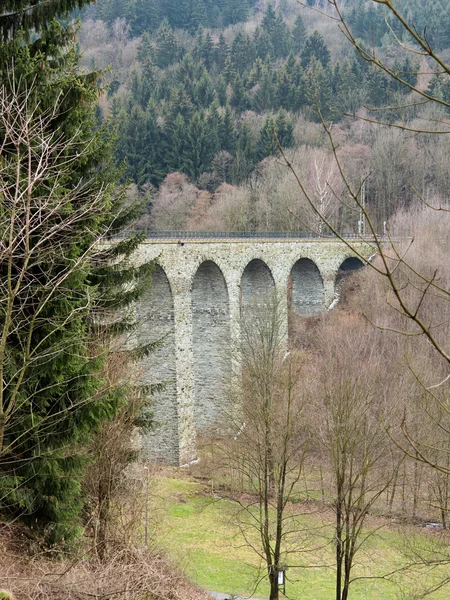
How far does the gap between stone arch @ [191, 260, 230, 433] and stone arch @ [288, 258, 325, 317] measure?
10370 millimetres

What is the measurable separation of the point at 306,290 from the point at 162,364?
15590 mm

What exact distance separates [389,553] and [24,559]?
11907mm

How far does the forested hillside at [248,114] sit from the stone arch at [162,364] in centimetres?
1929

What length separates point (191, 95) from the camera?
58469 mm

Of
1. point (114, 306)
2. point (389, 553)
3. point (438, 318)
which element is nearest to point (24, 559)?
point (114, 306)

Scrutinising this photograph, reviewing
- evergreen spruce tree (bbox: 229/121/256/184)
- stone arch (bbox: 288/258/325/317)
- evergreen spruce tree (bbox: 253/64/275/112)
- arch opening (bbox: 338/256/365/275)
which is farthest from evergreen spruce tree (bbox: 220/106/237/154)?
stone arch (bbox: 288/258/325/317)

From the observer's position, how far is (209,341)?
26.6 meters

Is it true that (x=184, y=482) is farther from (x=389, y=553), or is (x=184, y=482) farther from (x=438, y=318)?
(x=438, y=318)

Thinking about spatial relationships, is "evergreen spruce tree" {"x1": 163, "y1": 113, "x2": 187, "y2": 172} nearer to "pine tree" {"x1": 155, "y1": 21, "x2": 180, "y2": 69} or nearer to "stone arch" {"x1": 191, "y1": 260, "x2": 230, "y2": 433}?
"pine tree" {"x1": 155, "y1": 21, "x2": 180, "y2": 69}

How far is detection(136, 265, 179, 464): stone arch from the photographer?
2256 centimetres

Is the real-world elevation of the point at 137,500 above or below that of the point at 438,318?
below

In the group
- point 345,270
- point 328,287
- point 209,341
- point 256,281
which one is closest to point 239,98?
point 345,270

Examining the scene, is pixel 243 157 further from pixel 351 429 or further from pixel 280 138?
pixel 351 429

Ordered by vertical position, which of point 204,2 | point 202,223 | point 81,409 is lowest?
point 81,409
